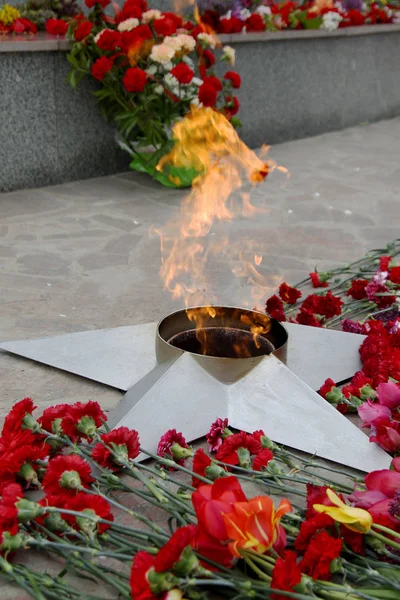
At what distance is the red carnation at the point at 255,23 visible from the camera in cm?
677

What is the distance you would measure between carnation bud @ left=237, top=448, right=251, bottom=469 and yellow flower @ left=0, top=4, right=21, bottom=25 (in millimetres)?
4451

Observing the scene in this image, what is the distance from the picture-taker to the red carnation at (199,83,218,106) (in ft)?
16.7

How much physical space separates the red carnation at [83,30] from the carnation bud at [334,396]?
3.52 metres

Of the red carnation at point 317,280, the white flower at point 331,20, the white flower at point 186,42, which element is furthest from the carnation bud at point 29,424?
the white flower at point 331,20

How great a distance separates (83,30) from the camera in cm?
515

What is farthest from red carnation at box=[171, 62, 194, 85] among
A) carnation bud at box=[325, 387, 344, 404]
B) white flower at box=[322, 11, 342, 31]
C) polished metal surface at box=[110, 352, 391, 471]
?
carnation bud at box=[325, 387, 344, 404]

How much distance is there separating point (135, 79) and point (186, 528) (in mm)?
3974

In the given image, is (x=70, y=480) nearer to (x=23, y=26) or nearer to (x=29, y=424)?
(x=29, y=424)

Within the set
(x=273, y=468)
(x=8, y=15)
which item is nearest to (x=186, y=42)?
(x=8, y=15)

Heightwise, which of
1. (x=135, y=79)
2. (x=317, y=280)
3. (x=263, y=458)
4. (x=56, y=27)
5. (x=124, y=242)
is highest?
(x=56, y=27)

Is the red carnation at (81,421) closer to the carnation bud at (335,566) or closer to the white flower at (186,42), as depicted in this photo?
the carnation bud at (335,566)

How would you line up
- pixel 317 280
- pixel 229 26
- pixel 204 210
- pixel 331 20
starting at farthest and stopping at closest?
1. pixel 331 20
2. pixel 229 26
3. pixel 204 210
4. pixel 317 280

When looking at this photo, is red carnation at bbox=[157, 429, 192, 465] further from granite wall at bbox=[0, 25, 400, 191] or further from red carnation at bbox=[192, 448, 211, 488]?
granite wall at bbox=[0, 25, 400, 191]

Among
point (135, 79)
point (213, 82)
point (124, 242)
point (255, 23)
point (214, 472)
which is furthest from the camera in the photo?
point (255, 23)
